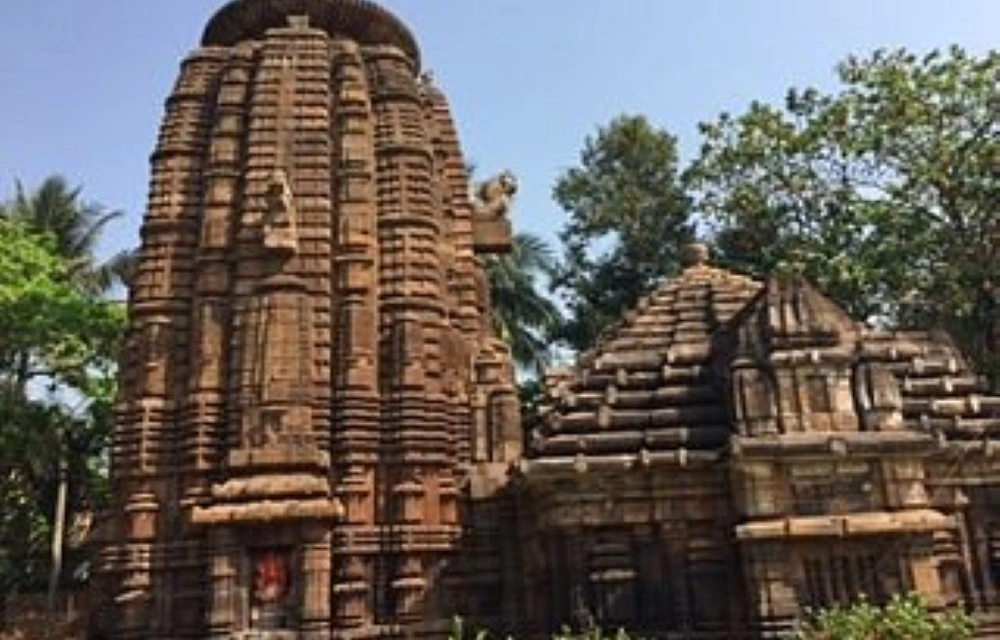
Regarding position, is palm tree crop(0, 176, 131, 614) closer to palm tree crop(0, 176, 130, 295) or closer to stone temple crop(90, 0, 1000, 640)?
palm tree crop(0, 176, 130, 295)

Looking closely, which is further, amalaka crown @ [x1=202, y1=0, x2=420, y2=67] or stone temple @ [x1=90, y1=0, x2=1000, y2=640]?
amalaka crown @ [x1=202, y1=0, x2=420, y2=67]

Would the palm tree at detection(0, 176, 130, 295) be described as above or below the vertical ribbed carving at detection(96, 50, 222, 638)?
above

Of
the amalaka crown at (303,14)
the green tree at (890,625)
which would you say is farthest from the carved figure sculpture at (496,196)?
the green tree at (890,625)

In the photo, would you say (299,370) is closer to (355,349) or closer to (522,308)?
(355,349)

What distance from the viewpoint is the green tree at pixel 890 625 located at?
8.07 m

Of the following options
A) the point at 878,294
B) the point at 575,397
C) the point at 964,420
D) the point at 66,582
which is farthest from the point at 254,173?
the point at 66,582

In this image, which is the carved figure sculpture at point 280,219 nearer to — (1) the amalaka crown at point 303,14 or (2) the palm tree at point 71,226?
(1) the amalaka crown at point 303,14

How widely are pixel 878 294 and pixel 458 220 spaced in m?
12.3

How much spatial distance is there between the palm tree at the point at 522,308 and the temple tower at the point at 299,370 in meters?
13.3

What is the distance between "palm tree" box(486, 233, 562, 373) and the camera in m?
28.8

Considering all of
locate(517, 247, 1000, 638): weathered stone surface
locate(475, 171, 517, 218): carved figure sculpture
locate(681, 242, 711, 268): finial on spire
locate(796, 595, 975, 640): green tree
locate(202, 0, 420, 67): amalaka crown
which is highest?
locate(202, 0, 420, 67): amalaka crown

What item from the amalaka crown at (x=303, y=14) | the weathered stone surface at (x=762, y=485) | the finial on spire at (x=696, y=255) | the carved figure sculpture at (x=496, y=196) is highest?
the amalaka crown at (x=303, y=14)

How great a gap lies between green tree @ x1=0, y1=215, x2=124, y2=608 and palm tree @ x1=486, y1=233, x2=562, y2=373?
418 inches

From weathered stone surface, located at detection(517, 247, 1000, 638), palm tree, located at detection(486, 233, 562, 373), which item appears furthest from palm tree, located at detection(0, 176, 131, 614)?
weathered stone surface, located at detection(517, 247, 1000, 638)
